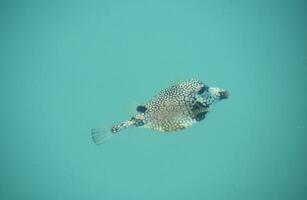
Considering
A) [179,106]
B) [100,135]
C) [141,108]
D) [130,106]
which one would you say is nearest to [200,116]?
[179,106]

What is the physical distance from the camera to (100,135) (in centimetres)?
374

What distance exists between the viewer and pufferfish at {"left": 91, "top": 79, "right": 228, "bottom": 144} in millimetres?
3105

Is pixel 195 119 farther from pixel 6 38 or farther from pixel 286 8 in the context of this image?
pixel 286 8

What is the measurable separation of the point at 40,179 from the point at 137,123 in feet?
132

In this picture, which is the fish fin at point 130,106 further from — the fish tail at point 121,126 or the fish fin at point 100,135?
the fish fin at point 100,135

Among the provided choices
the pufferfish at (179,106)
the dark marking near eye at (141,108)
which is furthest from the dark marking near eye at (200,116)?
the dark marking near eye at (141,108)

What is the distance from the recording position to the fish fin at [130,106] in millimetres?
3549

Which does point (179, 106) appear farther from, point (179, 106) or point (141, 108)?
point (141, 108)

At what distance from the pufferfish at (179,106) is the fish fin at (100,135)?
0.47 meters

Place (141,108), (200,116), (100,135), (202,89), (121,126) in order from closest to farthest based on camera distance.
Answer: (200,116) → (202,89) → (141,108) → (121,126) → (100,135)

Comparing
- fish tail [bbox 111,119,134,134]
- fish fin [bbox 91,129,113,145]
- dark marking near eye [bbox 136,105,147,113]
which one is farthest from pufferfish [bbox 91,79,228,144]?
fish fin [bbox 91,129,113,145]

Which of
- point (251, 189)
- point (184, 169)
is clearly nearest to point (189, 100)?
point (251, 189)

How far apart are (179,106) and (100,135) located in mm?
983

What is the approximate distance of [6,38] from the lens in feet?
223
